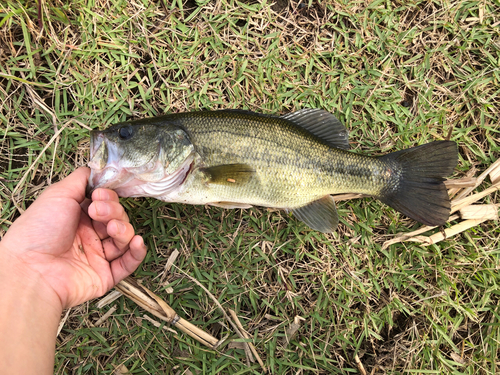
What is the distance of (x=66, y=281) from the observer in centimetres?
224

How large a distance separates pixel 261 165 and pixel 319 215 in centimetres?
72

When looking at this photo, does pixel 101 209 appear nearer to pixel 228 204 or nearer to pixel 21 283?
pixel 21 283

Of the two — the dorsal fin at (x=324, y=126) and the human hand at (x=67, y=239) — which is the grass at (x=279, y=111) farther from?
the human hand at (x=67, y=239)

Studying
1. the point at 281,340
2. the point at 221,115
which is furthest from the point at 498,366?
the point at 221,115

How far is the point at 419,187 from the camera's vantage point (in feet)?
9.00

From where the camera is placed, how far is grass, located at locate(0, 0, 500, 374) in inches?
115

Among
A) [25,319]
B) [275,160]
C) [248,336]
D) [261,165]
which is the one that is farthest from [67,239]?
[248,336]

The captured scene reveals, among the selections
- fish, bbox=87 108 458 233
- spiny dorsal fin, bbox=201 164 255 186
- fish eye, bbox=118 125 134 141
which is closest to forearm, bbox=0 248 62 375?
fish, bbox=87 108 458 233

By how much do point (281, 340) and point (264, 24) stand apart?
3.07m

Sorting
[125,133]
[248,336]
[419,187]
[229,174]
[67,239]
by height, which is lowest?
[248,336]

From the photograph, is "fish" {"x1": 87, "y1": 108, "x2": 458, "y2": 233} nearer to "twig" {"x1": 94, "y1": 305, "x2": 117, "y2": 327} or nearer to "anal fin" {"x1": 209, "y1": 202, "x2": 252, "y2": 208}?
"anal fin" {"x1": 209, "y1": 202, "x2": 252, "y2": 208}

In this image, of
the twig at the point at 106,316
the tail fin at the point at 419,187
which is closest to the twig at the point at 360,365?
the tail fin at the point at 419,187

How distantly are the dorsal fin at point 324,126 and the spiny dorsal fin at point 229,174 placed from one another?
26.6 inches

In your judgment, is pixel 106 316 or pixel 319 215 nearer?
pixel 319 215
